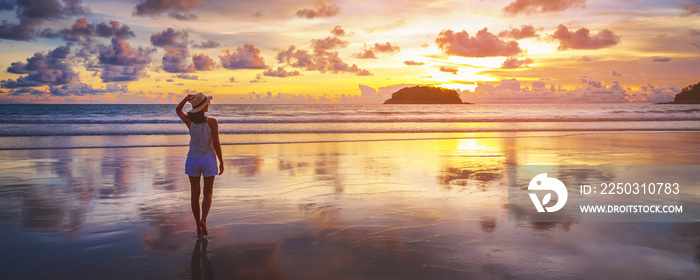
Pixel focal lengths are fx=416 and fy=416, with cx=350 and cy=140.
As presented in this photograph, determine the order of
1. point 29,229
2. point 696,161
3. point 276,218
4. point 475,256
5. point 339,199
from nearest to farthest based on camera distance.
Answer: point 475,256
point 29,229
point 276,218
point 339,199
point 696,161

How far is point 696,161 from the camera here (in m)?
13.0

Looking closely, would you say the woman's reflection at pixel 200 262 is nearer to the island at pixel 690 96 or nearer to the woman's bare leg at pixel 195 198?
the woman's bare leg at pixel 195 198

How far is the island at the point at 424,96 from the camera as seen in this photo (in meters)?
166

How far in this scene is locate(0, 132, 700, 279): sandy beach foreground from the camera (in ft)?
15.0

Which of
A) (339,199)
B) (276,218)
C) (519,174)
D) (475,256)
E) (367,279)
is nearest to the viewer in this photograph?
(367,279)

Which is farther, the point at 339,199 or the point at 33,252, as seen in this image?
the point at 339,199

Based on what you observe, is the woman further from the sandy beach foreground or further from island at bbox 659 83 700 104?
island at bbox 659 83 700 104

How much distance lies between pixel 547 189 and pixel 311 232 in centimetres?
565

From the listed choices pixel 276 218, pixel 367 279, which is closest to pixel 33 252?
pixel 276 218

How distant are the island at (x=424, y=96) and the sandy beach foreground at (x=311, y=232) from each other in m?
158

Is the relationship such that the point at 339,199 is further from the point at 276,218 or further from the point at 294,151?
the point at 294,151

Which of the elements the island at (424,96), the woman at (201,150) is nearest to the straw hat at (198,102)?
the woman at (201,150)

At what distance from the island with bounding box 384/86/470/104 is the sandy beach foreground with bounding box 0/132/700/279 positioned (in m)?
158

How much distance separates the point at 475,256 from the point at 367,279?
1.45 metres
